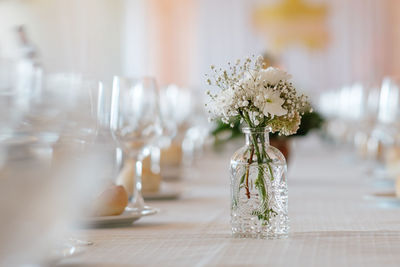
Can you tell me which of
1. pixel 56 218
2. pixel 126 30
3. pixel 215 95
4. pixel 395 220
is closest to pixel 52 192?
pixel 56 218

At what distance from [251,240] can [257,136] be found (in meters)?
0.20

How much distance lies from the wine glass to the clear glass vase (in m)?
0.44

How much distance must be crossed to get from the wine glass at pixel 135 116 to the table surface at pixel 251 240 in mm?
171

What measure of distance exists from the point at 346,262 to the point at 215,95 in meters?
0.45

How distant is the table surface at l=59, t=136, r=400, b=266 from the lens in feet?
3.62

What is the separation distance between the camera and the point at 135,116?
1.81m

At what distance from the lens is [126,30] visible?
908 centimetres

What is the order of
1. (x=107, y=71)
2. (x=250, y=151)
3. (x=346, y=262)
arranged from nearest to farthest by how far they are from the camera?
(x=346, y=262), (x=250, y=151), (x=107, y=71)

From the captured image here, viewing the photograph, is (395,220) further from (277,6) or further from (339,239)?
(277,6)

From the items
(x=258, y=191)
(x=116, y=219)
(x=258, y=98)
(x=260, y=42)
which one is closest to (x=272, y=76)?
(x=258, y=98)

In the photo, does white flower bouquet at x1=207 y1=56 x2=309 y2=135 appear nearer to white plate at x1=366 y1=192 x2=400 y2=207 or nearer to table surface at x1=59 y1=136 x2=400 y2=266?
table surface at x1=59 y1=136 x2=400 y2=266

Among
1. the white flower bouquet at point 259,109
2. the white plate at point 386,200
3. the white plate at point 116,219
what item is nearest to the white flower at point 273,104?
the white flower bouquet at point 259,109

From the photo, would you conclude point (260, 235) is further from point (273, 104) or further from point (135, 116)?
point (135, 116)

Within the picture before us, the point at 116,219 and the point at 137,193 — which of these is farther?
the point at 137,193
